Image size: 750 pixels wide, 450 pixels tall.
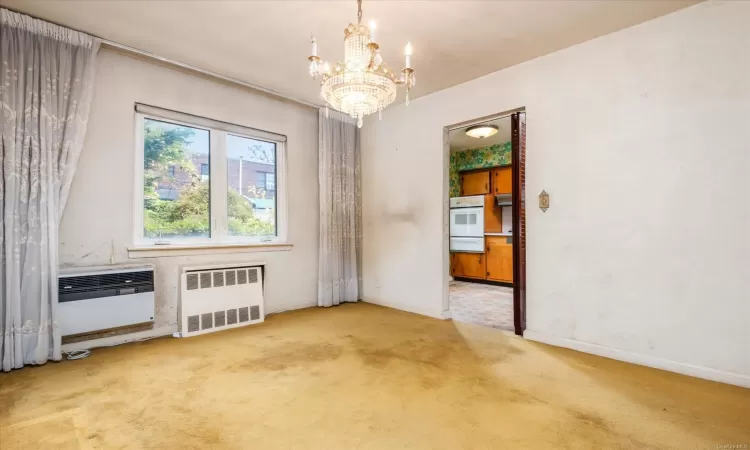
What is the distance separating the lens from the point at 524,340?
3.39 meters

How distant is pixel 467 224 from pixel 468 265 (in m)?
0.86

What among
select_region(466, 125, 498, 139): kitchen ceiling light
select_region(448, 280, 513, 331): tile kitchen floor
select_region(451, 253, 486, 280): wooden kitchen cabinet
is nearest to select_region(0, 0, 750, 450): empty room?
select_region(448, 280, 513, 331): tile kitchen floor

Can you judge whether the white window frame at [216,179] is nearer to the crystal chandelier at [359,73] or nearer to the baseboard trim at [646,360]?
the crystal chandelier at [359,73]

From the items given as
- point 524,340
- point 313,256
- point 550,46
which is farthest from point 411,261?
point 550,46

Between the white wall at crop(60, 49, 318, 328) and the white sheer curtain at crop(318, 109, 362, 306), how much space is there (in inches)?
13.4

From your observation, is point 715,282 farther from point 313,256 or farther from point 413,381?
point 313,256

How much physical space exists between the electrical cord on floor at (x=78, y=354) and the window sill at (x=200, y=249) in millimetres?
877

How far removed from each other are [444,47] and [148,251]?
3.46m

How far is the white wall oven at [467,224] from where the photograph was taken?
275 inches

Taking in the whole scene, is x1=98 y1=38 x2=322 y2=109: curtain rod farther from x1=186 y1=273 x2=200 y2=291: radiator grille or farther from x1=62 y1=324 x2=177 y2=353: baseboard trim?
x1=62 y1=324 x2=177 y2=353: baseboard trim

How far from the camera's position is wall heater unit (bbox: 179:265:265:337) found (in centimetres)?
354

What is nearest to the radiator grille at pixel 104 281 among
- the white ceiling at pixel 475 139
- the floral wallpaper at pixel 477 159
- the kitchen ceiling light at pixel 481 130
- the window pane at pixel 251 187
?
the window pane at pixel 251 187

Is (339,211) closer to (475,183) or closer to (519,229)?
(519,229)

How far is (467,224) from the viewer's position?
7.20 meters
